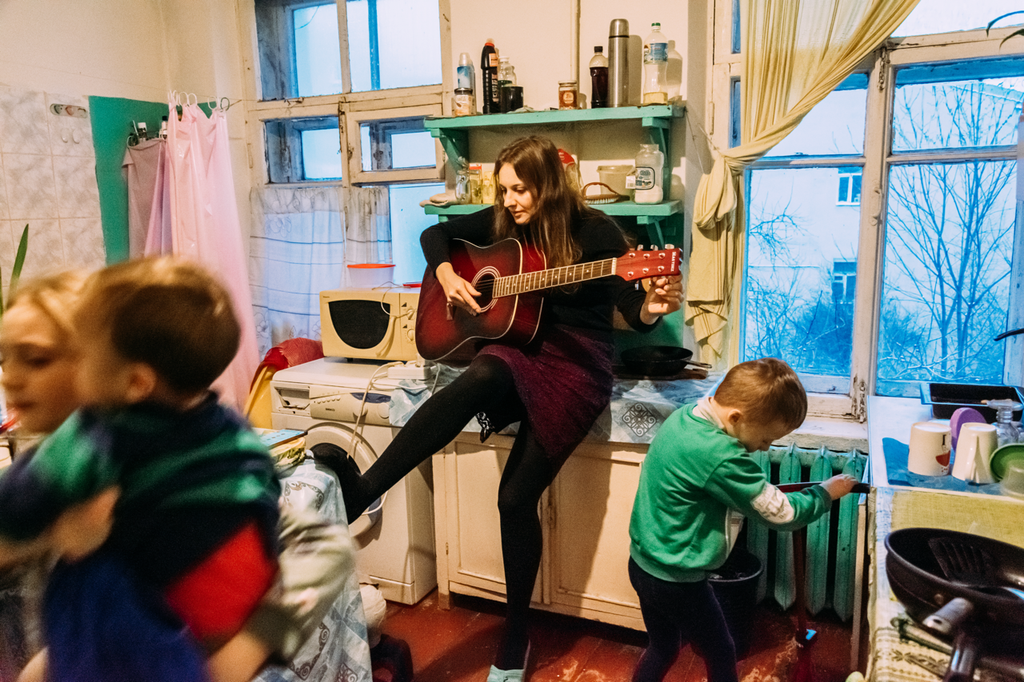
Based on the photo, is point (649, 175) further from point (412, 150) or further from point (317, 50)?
point (317, 50)

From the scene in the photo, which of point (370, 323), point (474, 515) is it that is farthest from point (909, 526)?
point (370, 323)

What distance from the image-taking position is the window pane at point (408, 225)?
3.30m

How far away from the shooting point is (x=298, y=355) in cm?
306

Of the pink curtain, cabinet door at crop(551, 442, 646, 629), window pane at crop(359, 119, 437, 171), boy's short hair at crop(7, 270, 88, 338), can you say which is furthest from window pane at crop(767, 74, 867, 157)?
boy's short hair at crop(7, 270, 88, 338)

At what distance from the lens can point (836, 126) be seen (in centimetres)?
257

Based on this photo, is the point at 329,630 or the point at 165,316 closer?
the point at 165,316

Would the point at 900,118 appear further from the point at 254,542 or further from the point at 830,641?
the point at 254,542

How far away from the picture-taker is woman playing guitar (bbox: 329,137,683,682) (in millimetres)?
2104

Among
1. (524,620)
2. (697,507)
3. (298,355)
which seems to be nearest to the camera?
(697,507)

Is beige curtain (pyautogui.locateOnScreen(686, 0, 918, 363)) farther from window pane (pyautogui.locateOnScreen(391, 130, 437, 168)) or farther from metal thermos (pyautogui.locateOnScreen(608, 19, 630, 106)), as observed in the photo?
window pane (pyautogui.locateOnScreen(391, 130, 437, 168))

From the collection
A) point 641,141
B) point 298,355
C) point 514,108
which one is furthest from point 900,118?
point 298,355

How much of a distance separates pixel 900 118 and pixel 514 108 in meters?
1.25

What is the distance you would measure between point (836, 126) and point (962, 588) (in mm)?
2031

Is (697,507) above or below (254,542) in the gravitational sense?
below
